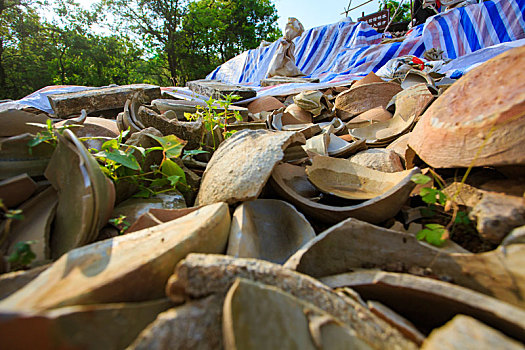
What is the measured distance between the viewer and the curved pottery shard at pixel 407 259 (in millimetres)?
625

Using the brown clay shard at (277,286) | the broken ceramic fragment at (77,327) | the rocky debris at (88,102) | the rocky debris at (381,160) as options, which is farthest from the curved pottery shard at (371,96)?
the broken ceramic fragment at (77,327)

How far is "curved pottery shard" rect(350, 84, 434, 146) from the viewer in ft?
5.82

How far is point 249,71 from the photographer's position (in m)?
6.89

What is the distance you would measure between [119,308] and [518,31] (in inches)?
238

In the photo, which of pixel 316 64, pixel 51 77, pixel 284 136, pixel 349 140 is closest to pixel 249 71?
pixel 316 64

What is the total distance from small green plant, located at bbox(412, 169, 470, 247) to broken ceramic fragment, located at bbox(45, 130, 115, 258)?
99 centimetres

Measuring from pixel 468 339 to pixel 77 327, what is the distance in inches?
26.6

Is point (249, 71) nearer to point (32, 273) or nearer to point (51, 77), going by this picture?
point (32, 273)

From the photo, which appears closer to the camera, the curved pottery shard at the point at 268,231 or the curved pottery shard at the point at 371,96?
the curved pottery shard at the point at 268,231

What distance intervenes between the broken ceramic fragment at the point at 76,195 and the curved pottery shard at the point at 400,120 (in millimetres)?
1542

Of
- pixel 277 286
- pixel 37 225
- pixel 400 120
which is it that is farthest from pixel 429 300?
pixel 400 120

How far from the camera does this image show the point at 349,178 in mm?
1291

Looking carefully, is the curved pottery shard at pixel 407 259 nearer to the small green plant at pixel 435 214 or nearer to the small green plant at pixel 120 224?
the small green plant at pixel 435 214

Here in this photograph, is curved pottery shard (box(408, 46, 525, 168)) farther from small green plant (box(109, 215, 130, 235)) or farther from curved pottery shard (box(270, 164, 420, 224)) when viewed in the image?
small green plant (box(109, 215, 130, 235))
